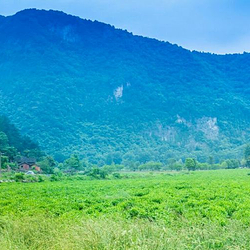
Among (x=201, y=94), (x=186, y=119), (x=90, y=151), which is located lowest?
(x=90, y=151)

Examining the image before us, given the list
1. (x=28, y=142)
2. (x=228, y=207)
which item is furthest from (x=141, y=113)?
(x=228, y=207)

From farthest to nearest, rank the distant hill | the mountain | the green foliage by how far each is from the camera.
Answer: the mountain → the distant hill → the green foliage

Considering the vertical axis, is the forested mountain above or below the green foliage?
above

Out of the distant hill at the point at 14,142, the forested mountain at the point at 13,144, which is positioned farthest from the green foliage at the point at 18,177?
the distant hill at the point at 14,142

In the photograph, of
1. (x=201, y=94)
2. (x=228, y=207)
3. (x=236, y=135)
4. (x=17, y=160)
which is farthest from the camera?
(x=201, y=94)

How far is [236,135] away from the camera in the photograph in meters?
154

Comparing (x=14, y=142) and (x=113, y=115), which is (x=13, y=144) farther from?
(x=113, y=115)

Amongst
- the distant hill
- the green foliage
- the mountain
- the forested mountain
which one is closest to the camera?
the green foliage

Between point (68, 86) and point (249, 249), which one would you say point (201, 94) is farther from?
point (249, 249)

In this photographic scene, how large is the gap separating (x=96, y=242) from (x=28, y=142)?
6638 centimetres

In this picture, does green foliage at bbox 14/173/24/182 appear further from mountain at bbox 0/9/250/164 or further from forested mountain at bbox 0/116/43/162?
mountain at bbox 0/9/250/164

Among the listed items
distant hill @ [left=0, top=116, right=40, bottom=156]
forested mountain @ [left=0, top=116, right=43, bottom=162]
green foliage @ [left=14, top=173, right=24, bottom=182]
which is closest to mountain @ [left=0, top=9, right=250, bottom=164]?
distant hill @ [left=0, top=116, right=40, bottom=156]

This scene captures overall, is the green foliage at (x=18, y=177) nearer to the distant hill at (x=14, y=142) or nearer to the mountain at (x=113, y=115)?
the distant hill at (x=14, y=142)

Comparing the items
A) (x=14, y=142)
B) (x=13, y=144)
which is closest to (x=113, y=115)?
(x=14, y=142)
